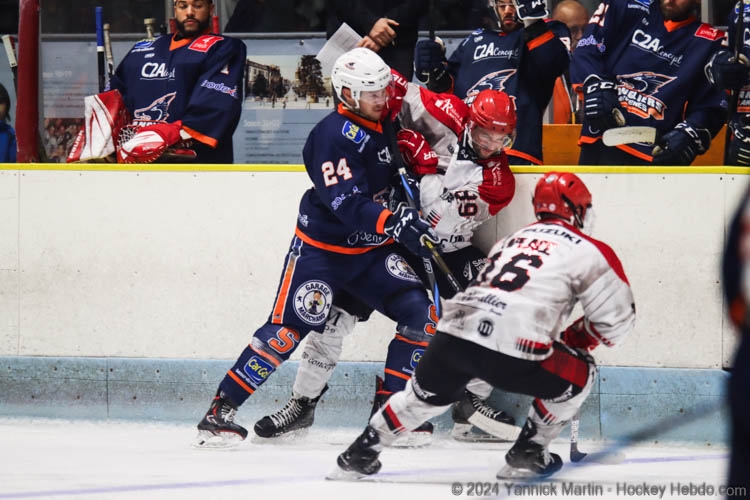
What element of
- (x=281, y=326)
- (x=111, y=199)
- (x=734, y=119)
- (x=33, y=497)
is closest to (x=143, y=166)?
(x=111, y=199)

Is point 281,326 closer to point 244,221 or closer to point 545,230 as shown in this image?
point 244,221

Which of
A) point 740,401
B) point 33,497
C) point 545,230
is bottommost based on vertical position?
point 33,497

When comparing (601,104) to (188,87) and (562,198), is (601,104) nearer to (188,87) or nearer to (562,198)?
(562,198)

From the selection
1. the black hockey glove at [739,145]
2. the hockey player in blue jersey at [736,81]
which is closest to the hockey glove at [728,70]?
the hockey player in blue jersey at [736,81]

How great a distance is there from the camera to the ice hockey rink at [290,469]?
3.54 m

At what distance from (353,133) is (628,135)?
110 centimetres

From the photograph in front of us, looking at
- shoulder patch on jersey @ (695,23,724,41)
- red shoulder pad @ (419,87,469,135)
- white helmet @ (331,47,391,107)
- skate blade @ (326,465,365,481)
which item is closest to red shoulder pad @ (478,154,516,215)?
red shoulder pad @ (419,87,469,135)

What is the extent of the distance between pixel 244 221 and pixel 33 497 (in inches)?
61.3

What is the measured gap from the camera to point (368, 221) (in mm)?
4062

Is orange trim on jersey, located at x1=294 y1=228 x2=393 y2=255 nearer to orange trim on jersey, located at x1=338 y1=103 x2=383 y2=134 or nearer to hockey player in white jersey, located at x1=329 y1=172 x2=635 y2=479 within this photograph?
orange trim on jersey, located at x1=338 y1=103 x2=383 y2=134

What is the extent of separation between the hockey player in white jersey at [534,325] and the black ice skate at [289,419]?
761mm

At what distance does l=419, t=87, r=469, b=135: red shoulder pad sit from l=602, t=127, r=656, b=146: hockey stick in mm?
571

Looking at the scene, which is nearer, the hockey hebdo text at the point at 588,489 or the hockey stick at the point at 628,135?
the hockey hebdo text at the point at 588,489

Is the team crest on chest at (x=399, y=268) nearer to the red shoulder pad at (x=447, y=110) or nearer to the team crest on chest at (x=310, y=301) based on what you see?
the team crest on chest at (x=310, y=301)
